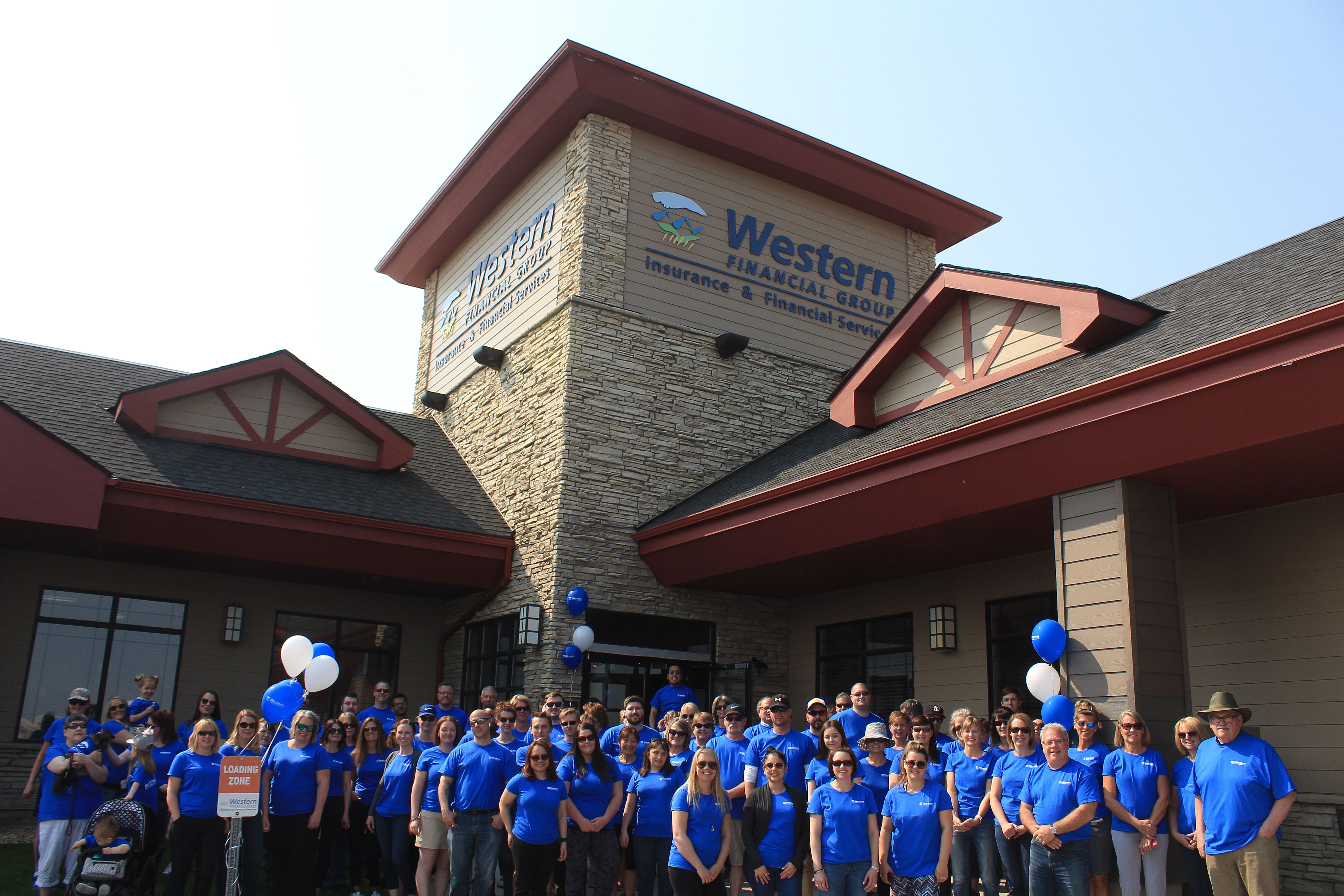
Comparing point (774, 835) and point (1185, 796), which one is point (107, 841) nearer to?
point (774, 835)

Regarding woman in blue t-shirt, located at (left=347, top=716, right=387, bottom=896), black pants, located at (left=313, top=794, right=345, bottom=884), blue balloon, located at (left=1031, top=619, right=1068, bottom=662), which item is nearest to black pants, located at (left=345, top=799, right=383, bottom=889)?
woman in blue t-shirt, located at (left=347, top=716, right=387, bottom=896)

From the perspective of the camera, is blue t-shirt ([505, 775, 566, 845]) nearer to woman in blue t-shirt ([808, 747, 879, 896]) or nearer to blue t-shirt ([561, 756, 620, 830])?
blue t-shirt ([561, 756, 620, 830])

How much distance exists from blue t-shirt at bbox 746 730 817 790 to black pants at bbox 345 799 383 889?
3.87 m

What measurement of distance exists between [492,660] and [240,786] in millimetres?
7443

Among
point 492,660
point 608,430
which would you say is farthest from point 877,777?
point 492,660

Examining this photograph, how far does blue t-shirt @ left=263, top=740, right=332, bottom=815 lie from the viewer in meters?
8.18

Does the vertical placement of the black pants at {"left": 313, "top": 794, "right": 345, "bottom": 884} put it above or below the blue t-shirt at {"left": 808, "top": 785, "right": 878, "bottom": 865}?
below

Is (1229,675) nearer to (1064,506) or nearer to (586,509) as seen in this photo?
(1064,506)

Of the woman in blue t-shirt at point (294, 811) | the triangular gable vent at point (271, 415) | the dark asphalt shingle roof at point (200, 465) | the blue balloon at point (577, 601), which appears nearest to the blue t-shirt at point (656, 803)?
the woman in blue t-shirt at point (294, 811)

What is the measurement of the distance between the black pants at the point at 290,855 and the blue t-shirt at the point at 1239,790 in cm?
637

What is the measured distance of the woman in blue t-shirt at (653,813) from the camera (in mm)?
7695

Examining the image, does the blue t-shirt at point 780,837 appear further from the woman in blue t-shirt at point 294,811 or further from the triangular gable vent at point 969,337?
the triangular gable vent at point 969,337

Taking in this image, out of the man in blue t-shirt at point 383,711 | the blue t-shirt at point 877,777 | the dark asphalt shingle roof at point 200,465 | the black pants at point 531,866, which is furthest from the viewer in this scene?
the dark asphalt shingle roof at point 200,465

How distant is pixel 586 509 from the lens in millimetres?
14133
